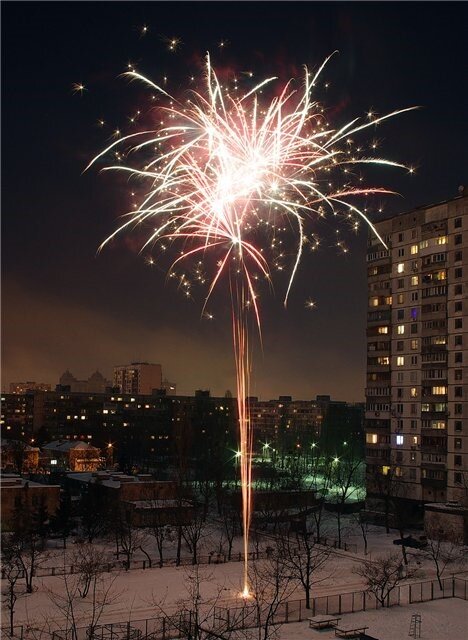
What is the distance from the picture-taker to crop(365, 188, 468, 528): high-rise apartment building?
51812 millimetres

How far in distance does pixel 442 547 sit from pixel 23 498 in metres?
26.0

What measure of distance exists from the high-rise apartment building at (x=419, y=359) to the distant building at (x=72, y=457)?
3467 centimetres

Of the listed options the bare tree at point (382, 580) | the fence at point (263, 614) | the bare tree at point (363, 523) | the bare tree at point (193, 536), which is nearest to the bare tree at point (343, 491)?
the bare tree at point (363, 523)

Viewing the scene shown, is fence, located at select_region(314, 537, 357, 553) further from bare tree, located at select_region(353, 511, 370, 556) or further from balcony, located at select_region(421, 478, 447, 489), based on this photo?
balcony, located at select_region(421, 478, 447, 489)

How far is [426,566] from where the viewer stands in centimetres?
3822

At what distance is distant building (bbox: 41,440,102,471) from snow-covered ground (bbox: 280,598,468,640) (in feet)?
181

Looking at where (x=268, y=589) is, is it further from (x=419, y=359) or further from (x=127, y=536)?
(x=419, y=359)

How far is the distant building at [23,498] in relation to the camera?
45.9 meters

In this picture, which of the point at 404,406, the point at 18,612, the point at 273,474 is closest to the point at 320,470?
the point at 273,474

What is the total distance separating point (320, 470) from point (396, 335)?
43572 millimetres

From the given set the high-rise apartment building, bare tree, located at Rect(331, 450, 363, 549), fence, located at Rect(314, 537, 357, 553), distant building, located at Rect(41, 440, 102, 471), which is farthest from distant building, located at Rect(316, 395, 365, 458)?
fence, located at Rect(314, 537, 357, 553)

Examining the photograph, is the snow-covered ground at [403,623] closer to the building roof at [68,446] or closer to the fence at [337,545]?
the fence at [337,545]

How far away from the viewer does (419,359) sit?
55125mm

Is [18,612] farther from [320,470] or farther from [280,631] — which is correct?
[320,470]
